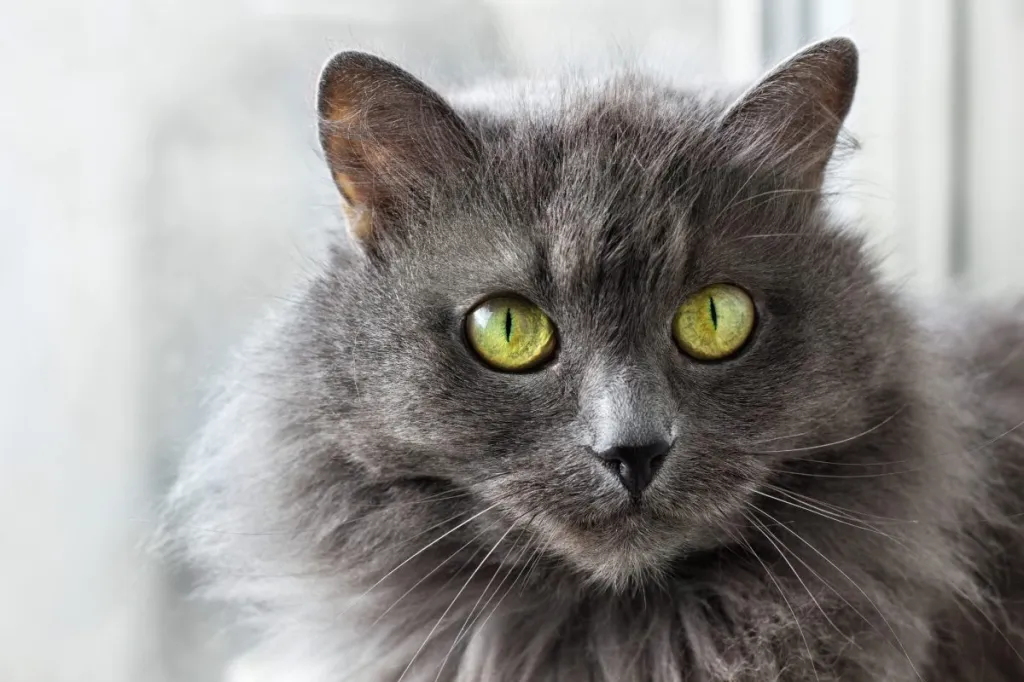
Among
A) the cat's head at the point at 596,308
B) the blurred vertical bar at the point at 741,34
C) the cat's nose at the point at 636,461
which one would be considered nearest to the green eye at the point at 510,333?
the cat's head at the point at 596,308

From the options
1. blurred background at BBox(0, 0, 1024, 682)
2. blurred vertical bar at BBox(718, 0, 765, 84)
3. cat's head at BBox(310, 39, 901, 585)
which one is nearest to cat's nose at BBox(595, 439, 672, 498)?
cat's head at BBox(310, 39, 901, 585)

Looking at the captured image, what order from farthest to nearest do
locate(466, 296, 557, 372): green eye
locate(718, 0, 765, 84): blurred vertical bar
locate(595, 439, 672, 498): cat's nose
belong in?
locate(718, 0, 765, 84): blurred vertical bar < locate(466, 296, 557, 372): green eye < locate(595, 439, 672, 498): cat's nose

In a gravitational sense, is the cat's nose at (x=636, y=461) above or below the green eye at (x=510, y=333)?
below

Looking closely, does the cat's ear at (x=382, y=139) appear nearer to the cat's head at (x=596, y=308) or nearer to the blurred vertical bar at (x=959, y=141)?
the cat's head at (x=596, y=308)

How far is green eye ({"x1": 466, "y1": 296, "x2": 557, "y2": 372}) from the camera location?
113cm

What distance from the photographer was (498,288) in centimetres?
113

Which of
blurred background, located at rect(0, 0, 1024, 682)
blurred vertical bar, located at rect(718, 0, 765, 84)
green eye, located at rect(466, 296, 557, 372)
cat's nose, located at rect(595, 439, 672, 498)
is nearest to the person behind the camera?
cat's nose, located at rect(595, 439, 672, 498)

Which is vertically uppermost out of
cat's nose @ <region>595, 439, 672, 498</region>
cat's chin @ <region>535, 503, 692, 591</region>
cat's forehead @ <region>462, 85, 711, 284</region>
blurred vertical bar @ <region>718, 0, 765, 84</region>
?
blurred vertical bar @ <region>718, 0, 765, 84</region>

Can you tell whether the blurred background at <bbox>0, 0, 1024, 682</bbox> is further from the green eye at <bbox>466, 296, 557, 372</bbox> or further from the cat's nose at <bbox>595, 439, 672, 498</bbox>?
the cat's nose at <bbox>595, 439, 672, 498</bbox>

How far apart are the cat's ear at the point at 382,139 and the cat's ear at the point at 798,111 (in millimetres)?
342

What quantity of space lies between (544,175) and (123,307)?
0.64 m

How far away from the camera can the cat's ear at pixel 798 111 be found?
1218 mm

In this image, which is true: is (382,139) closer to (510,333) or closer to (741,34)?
(510,333)

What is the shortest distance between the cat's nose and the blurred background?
22.0 inches
